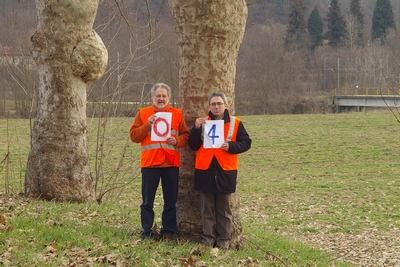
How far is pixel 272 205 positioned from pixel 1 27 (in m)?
8.61

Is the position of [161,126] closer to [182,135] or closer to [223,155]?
[182,135]

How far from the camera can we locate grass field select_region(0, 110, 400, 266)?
6172 millimetres

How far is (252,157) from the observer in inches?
1008

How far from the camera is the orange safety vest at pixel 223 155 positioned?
274 inches

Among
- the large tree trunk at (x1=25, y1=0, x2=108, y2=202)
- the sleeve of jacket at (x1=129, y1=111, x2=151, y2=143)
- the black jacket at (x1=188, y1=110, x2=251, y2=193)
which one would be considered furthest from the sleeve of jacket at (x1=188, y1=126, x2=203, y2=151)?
the large tree trunk at (x1=25, y1=0, x2=108, y2=202)

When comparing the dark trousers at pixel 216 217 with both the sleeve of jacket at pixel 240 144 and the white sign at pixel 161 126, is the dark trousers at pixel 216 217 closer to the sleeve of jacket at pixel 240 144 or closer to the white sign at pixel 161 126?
the sleeve of jacket at pixel 240 144

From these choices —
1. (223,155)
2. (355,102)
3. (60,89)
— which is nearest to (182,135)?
(223,155)

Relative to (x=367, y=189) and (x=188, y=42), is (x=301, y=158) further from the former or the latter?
(x=188, y=42)

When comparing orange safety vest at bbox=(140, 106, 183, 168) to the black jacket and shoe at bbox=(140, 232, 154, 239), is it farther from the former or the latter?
shoe at bbox=(140, 232, 154, 239)

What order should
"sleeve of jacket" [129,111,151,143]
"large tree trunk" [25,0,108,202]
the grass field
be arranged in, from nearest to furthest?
1. the grass field
2. "sleeve of jacket" [129,111,151,143]
3. "large tree trunk" [25,0,108,202]

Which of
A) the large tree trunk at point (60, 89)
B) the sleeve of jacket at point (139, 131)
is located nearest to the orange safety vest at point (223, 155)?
the sleeve of jacket at point (139, 131)

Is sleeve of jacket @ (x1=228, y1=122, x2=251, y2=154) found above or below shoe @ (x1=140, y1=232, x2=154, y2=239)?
above

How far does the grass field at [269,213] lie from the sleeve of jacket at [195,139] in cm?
113

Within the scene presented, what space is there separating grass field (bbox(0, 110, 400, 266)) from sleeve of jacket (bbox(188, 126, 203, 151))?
1.13 metres
